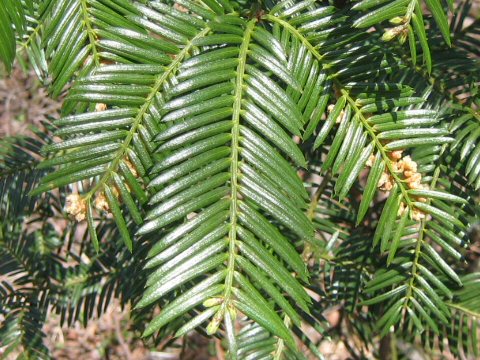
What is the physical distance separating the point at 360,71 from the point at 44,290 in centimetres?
89

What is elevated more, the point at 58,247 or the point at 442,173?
the point at 442,173

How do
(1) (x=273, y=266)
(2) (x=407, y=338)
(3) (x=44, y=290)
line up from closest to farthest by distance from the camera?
1. (1) (x=273, y=266)
2. (2) (x=407, y=338)
3. (3) (x=44, y=290)

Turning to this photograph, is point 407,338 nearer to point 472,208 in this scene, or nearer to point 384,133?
point 472,208

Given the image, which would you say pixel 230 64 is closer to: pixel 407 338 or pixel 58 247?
pixel 407 338

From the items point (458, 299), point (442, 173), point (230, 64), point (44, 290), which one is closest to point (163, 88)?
point (230, 64)

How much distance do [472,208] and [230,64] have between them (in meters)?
0.47

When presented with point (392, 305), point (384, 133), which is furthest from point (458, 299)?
point (384, 133)

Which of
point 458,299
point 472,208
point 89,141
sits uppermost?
point 89,141

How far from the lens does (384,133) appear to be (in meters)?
0.64

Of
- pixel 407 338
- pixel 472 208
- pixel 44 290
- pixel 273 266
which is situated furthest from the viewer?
pixel 44 290

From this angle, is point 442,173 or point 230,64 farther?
point 442,173

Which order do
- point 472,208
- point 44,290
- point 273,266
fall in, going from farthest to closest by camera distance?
1. point 44,290
2. point 472,208
3. point 273,266

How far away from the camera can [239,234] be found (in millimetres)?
573

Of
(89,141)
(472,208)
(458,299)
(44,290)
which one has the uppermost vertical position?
(89,141)
